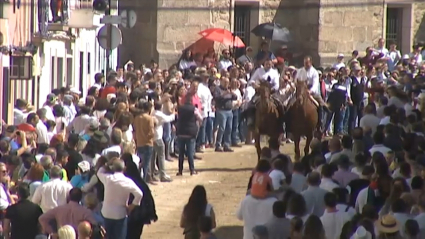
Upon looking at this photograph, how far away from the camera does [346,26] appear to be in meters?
39.8

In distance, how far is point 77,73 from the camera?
110 ft

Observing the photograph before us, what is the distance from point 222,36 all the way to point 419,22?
7796 mm

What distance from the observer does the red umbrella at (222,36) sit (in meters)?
36.6

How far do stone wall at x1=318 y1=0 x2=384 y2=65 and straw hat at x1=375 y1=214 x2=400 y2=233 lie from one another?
25.2 m

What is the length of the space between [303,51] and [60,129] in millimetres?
18097

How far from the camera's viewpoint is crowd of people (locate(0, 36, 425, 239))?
49.4 feet

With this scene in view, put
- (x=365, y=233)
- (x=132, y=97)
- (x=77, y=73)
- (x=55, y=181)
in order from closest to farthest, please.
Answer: (x=365, y=233) → (x=55, y=181) → (x=132, y=97) → (x=77, y=73)

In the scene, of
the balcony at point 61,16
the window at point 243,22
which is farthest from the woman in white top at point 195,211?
the window at point 243,22

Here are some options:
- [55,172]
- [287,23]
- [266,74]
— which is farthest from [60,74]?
[55,172]

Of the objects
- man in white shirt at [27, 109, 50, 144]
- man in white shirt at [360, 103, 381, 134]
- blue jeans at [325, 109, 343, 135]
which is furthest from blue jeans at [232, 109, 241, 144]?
man in white shirt at [27, 109, 50, 144]

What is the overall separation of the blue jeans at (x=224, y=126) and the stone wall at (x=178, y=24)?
28.8 feet

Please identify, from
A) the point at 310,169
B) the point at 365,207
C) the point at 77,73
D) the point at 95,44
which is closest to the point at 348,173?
the point at 310,169

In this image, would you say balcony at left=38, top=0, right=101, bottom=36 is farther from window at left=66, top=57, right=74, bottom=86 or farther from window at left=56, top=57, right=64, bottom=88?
window at left=66, top=57, right=74, bottom=86

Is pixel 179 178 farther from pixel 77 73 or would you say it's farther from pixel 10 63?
pixel 77 73
